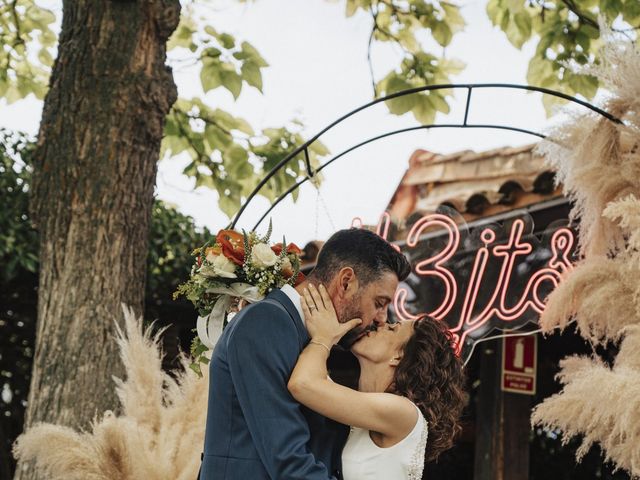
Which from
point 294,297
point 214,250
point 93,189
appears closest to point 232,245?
point 214,250

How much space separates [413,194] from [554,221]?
6.78 ft

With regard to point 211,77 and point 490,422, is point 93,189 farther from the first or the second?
point 490,422

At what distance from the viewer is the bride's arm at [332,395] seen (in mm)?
2256

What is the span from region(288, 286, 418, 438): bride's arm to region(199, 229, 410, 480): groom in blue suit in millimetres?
34

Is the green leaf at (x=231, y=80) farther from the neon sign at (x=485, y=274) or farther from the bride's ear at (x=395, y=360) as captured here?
the bride's ear at (x=395, y=360)

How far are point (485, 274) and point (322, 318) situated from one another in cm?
225

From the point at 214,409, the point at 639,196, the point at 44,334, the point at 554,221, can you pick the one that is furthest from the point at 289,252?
the point at 554,221

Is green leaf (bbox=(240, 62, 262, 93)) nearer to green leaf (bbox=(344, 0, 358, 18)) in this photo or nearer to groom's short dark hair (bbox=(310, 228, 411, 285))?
green leaf (bbox=(344, 0, 358, 18))

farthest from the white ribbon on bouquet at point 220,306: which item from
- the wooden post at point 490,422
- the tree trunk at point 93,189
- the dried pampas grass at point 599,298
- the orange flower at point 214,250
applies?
the wooden post at point 490,422

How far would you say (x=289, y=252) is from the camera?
2844mm

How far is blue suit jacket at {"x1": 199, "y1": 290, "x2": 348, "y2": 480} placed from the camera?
2.16 m

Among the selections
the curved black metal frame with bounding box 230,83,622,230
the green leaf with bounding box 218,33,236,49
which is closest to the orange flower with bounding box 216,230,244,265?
the curved black metal frame with bounding box 230,83,622,230

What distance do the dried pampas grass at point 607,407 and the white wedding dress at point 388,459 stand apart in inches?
21.6

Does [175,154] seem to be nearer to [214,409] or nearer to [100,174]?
[100,174]
